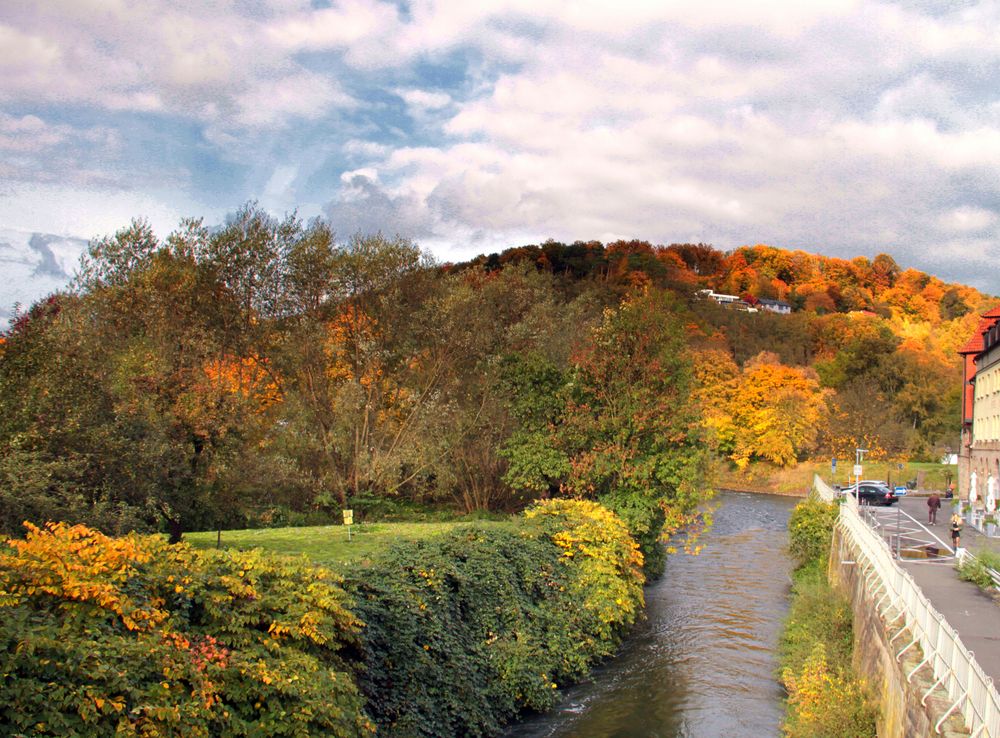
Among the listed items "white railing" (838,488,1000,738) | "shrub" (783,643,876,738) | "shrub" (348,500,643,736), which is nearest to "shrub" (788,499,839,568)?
"shrub" (348,500,643,736)

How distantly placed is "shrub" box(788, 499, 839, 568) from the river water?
1226 millimetres

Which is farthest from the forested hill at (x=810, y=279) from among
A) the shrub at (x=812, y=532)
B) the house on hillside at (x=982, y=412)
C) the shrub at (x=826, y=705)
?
the shrub at (x=826, y=705)

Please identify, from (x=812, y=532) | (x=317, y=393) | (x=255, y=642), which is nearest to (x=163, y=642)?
(x=255, y=642)

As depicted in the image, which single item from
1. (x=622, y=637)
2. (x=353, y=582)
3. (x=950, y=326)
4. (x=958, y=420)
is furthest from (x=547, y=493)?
(x=950, y=326)

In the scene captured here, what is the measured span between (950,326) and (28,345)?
117 metres

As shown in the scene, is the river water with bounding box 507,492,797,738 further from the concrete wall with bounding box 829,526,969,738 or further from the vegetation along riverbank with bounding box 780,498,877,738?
the concrete wall with bounding box 829,526,969,738

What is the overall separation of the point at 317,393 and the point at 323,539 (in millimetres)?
11347

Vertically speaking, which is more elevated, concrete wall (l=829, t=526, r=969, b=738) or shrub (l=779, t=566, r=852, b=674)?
concrete wall (l=829, t=526, r=969, b=738)

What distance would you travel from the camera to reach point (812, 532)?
31.4m

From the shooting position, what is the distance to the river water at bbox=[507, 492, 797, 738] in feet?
56.1

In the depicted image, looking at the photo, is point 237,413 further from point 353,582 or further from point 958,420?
point 958,420

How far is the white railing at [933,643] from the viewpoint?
7.73 meters

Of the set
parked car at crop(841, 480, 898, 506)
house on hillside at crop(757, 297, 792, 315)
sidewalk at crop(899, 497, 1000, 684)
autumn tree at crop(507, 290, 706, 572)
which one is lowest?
parked car at crop(841, 480, 898, 506)

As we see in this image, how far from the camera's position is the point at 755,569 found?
3350cm
